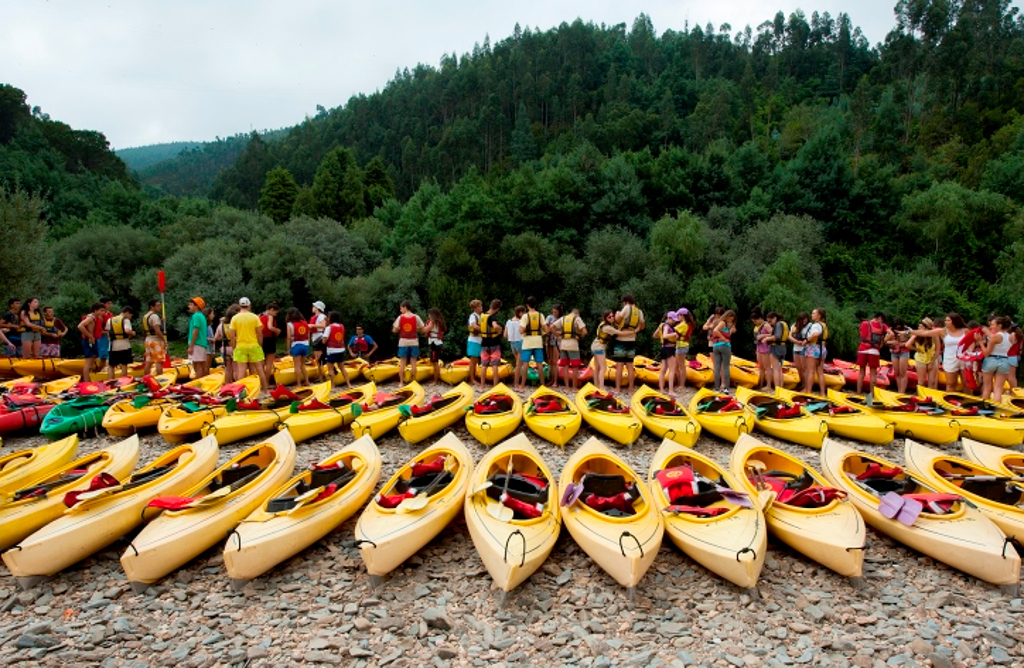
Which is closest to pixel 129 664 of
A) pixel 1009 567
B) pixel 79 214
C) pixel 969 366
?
pixel 1009 567

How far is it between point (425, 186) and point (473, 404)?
84.5 feet

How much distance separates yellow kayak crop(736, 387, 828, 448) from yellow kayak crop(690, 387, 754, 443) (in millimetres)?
242

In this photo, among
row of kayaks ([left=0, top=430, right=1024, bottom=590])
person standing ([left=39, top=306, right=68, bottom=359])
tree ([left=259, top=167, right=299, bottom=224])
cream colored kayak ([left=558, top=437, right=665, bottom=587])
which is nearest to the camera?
cream colored kayak ([left=558, top=437, right=665, bottom=587])

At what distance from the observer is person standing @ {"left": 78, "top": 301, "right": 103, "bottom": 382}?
10.8 meters

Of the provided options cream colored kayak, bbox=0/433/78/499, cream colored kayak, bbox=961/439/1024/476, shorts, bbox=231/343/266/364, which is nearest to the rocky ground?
cream colored kayak, bbox=0/433/78/499

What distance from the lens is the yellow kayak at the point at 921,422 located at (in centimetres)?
805

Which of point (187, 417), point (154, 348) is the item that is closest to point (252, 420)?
point (187, 417)

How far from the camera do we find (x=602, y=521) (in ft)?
16.5

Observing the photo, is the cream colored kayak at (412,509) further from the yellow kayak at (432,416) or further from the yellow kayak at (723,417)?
the yellow kayak at (723,417)

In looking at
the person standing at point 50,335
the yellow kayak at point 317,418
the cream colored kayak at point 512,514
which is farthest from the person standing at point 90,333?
the cream colored kayak at point 512,514

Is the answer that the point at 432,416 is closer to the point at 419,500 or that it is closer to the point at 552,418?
the point at 552,418

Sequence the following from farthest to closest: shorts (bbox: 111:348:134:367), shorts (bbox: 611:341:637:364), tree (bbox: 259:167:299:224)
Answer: tree (bbox: 259:167:299:224)
shorts (bbox: 111:348:134:367)
shorts (bbox: 611:341:637:364)

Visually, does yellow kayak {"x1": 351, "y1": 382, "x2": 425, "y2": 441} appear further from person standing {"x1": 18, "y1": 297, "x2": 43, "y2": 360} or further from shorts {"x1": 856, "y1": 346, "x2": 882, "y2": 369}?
person standing {"x1": 18, "y1": 297, "x2": 43, "y2": 360}

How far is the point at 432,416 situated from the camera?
27.0 feet
